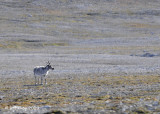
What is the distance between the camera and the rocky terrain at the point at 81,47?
1814 cm

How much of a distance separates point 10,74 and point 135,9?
8385 centimetres

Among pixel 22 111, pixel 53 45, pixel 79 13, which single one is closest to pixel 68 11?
pixel 79 13

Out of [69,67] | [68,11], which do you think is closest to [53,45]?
[69,67]

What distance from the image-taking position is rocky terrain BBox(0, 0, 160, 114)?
1814 centimetres

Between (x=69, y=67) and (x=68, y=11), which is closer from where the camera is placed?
(x=69, y=67)

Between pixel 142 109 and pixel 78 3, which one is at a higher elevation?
pixel 78 3

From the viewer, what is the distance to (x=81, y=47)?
56969 millimetres

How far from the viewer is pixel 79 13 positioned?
98.0m

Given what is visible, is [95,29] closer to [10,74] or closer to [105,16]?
[105,16]

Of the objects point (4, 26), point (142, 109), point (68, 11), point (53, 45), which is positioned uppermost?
point (68, 11)

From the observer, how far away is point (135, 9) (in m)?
107

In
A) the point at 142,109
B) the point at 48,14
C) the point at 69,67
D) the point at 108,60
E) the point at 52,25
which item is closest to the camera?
the point at 142,109

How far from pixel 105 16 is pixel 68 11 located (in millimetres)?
11251

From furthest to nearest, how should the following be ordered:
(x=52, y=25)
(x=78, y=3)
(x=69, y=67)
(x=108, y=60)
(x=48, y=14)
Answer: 1. (x=78, y=3)
2. (x=48, y=14)
3. (x=52, y=25)
4. (x=108, y=60)
5. (x=69, y=67)
